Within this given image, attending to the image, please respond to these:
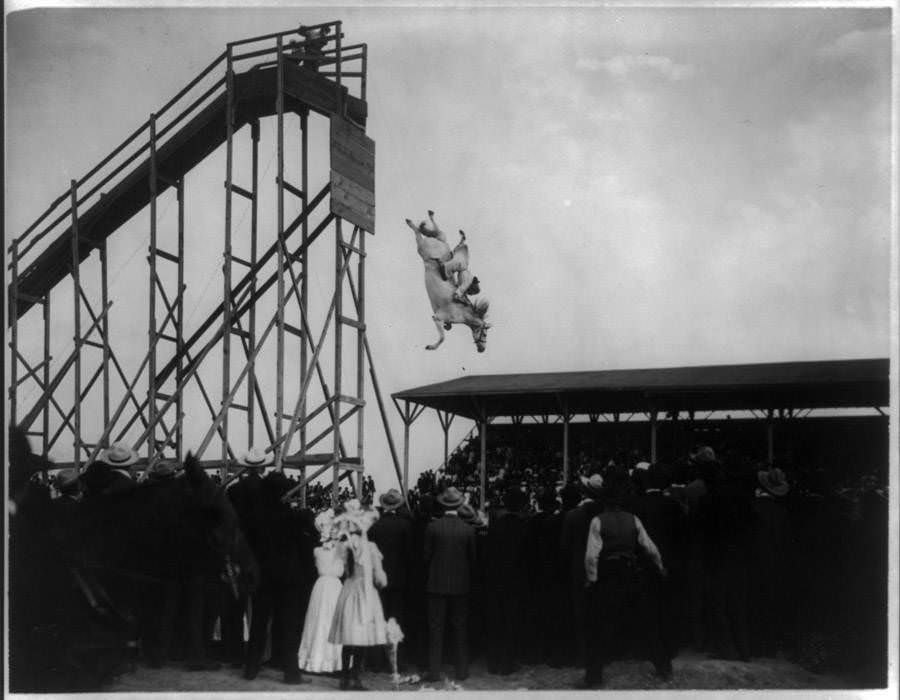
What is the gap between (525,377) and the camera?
3028 cm

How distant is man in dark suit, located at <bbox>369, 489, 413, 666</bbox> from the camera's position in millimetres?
11266

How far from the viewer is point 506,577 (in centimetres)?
1116

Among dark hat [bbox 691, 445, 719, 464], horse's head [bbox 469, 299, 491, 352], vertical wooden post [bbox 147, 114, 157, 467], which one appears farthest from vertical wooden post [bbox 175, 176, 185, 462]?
dark hat [bbox 691, 445, 719, 464]

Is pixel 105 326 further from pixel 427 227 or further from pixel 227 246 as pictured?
pixel 427 227

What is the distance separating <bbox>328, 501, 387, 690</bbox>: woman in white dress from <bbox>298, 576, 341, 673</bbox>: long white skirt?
0.69 ft

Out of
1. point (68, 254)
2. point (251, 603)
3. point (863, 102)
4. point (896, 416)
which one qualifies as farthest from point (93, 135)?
point (896, 416)

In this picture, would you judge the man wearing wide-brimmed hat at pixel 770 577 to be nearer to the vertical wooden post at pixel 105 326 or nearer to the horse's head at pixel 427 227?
the horse's head at pixel 427 227

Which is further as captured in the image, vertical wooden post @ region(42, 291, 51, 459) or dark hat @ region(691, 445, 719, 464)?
vertical wooden post @ region(42, 291, 51, 459)

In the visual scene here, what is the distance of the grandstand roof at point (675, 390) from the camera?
76.9 ft

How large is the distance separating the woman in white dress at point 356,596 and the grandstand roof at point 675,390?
14.5 metres

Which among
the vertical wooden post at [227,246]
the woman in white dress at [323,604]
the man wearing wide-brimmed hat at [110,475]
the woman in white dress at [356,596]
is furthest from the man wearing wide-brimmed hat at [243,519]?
the vertical wooden post at [227,246]

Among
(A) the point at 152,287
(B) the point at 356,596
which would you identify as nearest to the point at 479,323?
(A) the point at 152,287

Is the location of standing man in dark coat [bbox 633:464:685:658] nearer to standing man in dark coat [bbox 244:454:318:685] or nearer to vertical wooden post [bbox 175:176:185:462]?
standing man in dark coat [bbox 244:454:318:685]

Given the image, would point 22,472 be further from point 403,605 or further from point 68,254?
point 68,254
